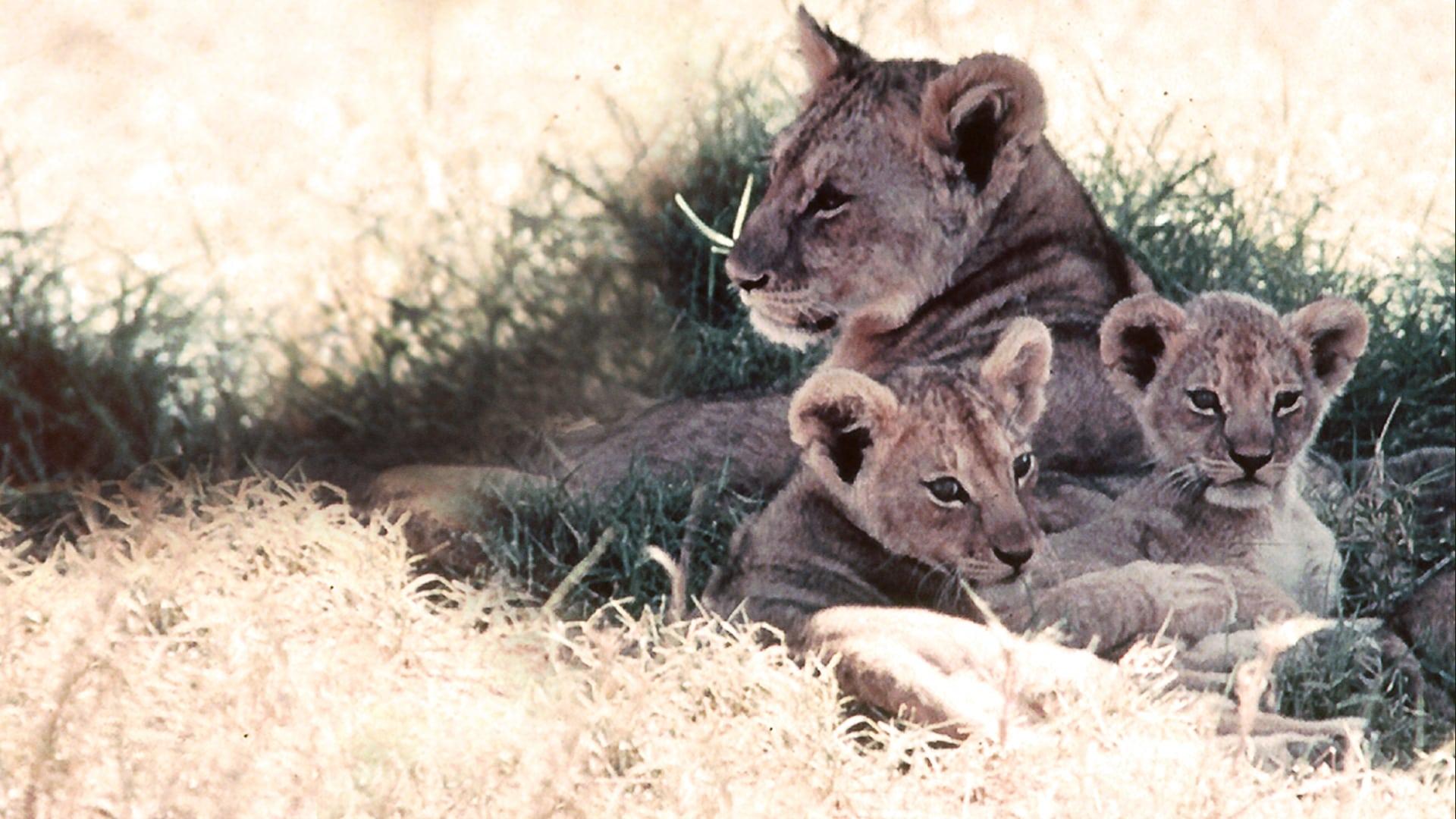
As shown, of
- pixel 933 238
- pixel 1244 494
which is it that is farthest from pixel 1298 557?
pixel 933 238

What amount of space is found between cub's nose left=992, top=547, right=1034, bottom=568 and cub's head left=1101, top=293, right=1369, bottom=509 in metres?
0.65

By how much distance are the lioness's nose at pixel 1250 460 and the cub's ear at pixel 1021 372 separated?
55cm

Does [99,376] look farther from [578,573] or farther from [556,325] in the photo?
[578,573]

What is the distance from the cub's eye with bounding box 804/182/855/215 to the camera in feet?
22.3

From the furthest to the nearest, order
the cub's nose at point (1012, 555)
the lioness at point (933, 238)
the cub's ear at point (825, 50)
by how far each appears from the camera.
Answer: the cub's ear at point (825, 50)
the lioness at point (933, 238)
the cub's nose at point (1012, 555)

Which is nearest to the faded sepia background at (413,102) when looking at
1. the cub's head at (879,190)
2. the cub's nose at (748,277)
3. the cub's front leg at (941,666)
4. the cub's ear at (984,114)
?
the cub's head at (879,190)

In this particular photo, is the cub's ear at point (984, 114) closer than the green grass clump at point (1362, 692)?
No

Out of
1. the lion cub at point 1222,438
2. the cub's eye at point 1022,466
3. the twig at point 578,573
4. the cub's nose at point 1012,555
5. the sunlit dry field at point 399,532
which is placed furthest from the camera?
the lion cub at point 1222,438

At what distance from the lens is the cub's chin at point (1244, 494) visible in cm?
648

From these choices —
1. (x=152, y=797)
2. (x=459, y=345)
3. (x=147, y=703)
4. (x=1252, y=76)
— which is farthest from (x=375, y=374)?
(x=1252, y=76)

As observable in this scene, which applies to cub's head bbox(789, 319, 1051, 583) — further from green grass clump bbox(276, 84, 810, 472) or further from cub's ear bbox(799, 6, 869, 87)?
green grass clump bbox(276, 84, 810, 472)

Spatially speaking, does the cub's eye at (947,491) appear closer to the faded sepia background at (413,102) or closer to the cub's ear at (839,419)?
the cub's ear at (839,419)

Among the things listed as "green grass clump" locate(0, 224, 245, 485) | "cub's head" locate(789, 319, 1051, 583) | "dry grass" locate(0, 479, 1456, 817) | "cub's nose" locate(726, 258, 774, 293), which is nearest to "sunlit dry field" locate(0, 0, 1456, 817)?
"dry grass" locate(0, 479, 1456, 817)

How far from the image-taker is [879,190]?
674 cm
